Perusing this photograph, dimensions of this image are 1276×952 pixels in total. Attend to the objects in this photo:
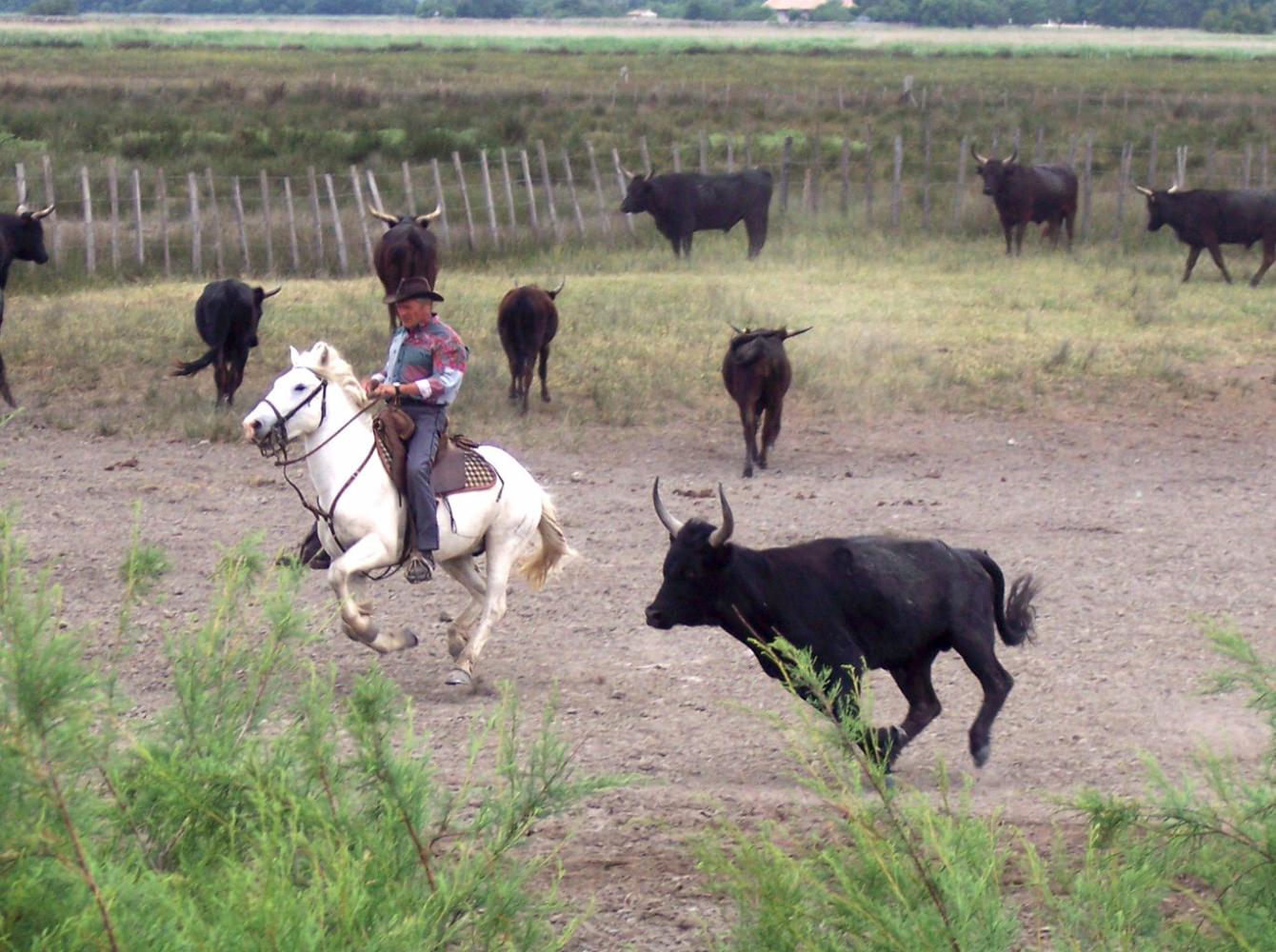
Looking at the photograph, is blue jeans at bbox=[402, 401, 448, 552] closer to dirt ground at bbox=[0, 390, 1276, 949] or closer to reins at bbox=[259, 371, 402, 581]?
reins at bbox=[259, 371, 402, 581]

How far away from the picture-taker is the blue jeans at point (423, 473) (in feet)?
24.7

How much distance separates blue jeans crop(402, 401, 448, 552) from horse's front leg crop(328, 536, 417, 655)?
0.64 feet

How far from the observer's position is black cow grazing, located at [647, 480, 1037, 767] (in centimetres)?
648

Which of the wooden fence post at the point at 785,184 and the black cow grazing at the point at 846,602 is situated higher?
the black cow grazing at the point at 846,602

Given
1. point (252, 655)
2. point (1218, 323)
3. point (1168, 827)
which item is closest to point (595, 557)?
point (252, 655)

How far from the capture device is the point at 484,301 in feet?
58.8

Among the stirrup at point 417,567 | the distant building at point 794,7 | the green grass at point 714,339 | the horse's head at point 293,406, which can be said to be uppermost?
the horse's head at point 293,406

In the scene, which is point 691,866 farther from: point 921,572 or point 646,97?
point 646,97

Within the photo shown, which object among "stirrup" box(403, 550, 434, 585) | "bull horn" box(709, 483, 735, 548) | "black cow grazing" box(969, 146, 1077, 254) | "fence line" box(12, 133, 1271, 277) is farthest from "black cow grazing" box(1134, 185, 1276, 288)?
"bull horn" box(709, 483, 735, 548)

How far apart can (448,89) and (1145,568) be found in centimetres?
3550

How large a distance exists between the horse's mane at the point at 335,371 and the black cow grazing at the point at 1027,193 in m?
17.2

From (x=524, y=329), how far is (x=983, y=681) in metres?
8.08

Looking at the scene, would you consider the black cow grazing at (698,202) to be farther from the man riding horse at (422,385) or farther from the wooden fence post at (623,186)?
the man riding horse at (422,385)

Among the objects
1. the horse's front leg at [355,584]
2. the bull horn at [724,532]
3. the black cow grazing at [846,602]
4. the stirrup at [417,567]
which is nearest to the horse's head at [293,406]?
the horse's front leg at [355,584]
